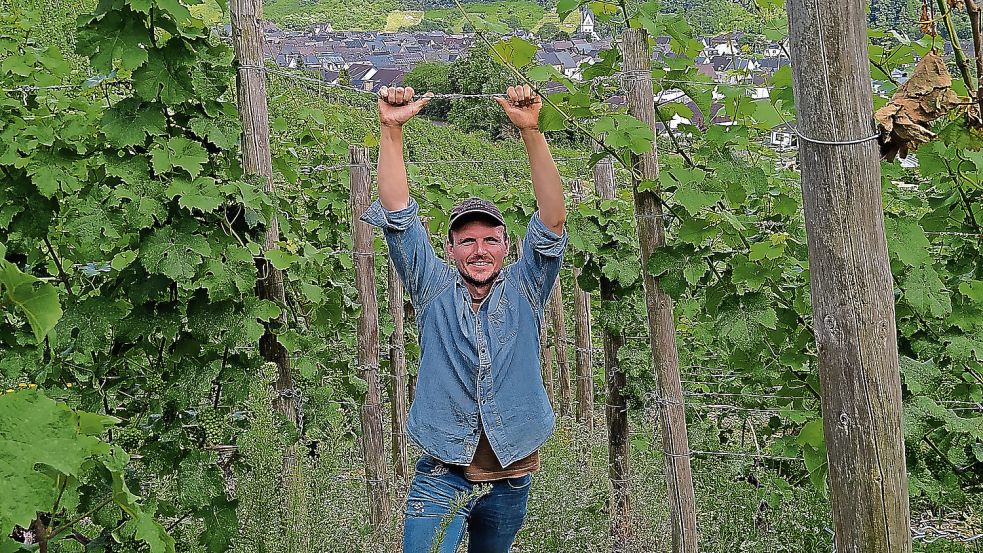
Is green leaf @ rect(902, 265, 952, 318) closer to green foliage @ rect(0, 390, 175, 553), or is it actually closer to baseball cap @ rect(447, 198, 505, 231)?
baseball cap @ rect(447, 198, 505, 231)

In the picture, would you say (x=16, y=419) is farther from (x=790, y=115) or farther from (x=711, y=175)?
(x=790, y=115)

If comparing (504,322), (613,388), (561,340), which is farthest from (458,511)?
(561,340)

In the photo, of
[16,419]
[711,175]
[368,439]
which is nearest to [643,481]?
[368,439]

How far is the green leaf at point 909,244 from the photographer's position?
10.6ft

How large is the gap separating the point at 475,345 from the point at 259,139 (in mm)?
1163

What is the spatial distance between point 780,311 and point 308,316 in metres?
1.84

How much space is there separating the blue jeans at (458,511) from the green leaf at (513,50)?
1.37 metres

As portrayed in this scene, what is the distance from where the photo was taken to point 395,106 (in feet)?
10.6

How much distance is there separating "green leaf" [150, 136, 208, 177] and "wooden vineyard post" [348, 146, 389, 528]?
71.6 inches

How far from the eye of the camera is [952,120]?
2.90 metres

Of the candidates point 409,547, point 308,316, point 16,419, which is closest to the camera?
point 16,419

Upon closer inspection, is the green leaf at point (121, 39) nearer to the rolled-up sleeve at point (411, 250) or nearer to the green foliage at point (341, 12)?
the rolled-up sleeve at point (411, 250)

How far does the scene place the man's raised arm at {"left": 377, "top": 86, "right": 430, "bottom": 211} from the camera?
3219mm

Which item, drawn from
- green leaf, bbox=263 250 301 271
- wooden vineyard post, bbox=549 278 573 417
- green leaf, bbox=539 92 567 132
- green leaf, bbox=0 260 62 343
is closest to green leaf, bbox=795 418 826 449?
green leaf, bbox=539 92 567 132
